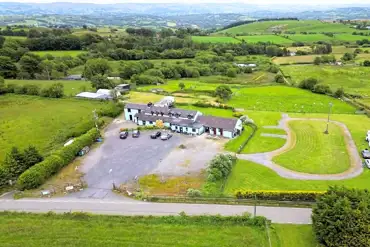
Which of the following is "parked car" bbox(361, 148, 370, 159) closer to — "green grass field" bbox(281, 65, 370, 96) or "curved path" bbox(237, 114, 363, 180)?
"curved path" bbox(237, 114, 363, 180)

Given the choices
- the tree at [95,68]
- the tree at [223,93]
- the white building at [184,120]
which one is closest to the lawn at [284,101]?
the tree at [223,93]

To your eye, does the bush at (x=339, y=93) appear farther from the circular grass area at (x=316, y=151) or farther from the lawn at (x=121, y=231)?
the lawn at (x=121, y=231)

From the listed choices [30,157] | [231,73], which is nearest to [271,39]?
[231,73]

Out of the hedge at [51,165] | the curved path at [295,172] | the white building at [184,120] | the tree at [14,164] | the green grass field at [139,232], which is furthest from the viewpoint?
the white building at [184,120]

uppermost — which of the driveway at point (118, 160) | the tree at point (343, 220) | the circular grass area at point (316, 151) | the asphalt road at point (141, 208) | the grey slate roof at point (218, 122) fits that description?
the tree at point (343, 220)

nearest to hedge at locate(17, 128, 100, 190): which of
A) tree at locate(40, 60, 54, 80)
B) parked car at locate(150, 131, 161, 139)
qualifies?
parked car at locate(150, 131, 161, 139)

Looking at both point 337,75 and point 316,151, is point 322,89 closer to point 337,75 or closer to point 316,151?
point 337,75

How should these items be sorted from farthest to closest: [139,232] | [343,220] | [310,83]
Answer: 1. [310,83]
2. [139,232]
3. [343,220]

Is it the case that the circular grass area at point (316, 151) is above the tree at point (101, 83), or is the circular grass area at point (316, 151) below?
below
